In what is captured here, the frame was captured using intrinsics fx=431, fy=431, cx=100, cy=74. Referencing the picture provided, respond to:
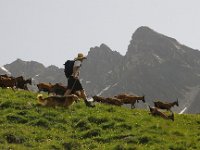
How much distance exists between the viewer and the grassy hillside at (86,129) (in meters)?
20.4

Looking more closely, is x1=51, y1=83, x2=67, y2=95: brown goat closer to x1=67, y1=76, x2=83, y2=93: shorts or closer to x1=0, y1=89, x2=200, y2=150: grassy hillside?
x1=0, y1=89, x2=200, y2=150: grassy hillside

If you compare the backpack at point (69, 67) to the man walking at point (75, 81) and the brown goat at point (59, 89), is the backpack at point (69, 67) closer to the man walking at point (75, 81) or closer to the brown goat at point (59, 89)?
the man walking at point (75, 81)

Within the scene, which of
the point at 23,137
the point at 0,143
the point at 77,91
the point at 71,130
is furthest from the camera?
the point at 77,91

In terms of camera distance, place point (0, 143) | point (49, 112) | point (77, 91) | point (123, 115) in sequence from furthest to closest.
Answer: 1. point (77, 91)
2. point (123, 115)
3. point (49, 112)
4. point (0, 143)

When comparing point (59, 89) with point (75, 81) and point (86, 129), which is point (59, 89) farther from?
point (86, 129)

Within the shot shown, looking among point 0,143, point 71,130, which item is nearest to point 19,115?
point 71,130

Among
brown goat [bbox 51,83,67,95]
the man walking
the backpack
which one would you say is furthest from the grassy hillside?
brown goat [bbox 51,83,67,95]

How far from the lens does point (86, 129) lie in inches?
917

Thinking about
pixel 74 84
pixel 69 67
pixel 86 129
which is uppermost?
pixel 69 67

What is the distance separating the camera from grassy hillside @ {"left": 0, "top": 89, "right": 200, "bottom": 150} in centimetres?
A: 2039

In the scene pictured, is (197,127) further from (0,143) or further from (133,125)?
(0,143)

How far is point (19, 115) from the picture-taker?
79.4 feet

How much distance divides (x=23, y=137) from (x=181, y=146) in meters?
7.58

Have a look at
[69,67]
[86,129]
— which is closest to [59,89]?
[69,67]
